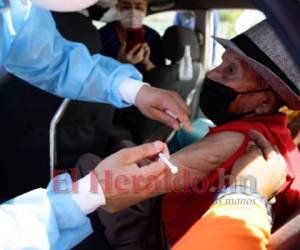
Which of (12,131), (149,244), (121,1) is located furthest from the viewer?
(121,1)

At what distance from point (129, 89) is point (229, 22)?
11.2 ft

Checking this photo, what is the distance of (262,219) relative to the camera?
0.91 meters

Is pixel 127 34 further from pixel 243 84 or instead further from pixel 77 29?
pixel 243 84

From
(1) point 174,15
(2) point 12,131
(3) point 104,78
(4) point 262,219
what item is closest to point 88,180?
(4) point 262,219

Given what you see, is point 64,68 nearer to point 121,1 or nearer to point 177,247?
point 177,247

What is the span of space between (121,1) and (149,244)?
1.61m

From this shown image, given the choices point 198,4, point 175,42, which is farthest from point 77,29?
point 198,4

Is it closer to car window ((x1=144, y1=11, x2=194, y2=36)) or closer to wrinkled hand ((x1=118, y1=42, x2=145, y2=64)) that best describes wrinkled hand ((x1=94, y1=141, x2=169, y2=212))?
wrinkled hand ((x1=118, y1=42, x2=145, y2=64))

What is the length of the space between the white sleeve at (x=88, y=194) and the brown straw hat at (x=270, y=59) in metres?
0.52

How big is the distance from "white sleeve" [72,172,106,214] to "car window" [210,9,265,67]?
1.58 feet

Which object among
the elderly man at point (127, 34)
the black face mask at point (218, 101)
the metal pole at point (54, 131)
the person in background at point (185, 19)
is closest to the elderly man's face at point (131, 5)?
the elderly man at point (127, 34)

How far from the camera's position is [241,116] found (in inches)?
55.4

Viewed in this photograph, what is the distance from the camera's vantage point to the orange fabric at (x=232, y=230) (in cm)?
85

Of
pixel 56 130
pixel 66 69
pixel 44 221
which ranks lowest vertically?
pixel 56 130
